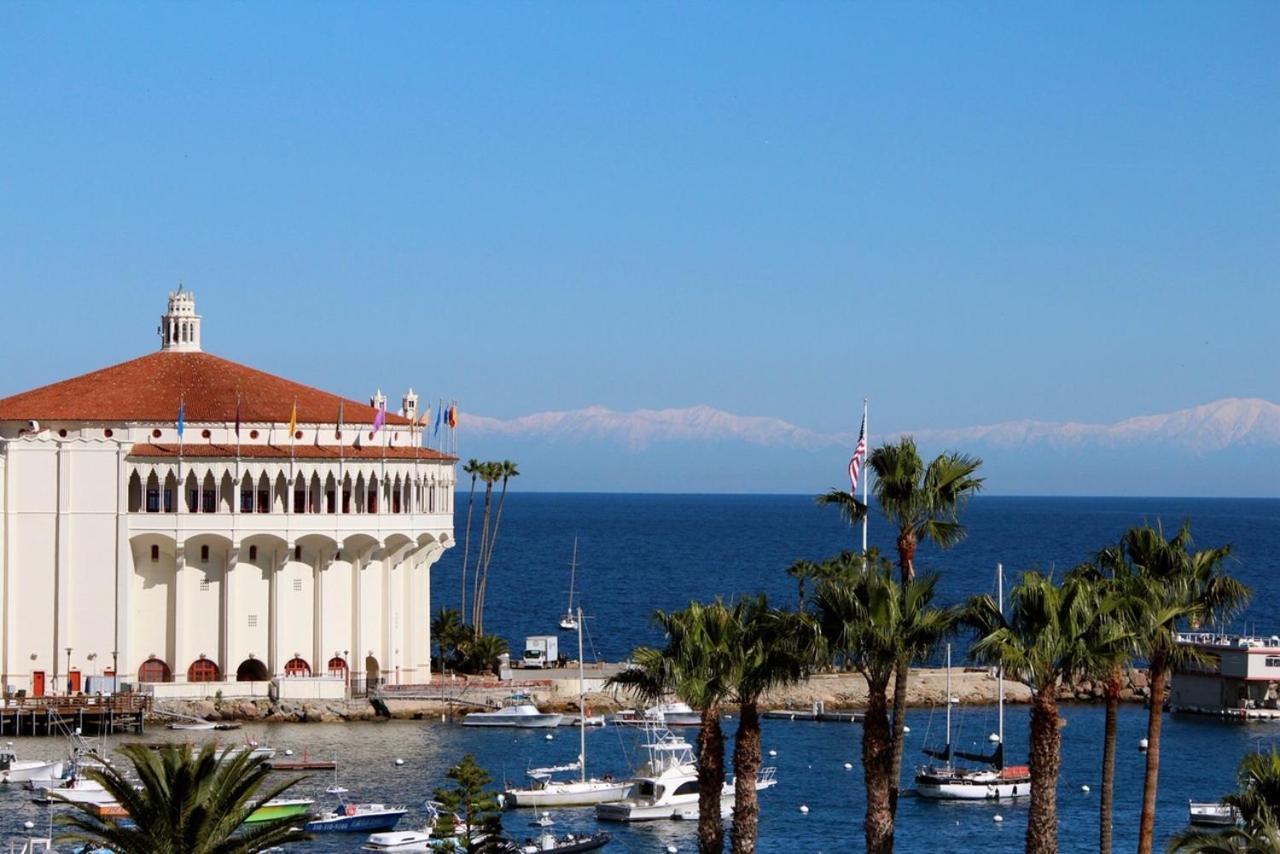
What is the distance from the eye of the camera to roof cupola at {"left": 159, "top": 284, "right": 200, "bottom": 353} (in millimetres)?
104562

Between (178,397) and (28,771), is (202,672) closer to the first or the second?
(178,397)

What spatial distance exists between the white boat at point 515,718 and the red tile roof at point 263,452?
11.7 meters

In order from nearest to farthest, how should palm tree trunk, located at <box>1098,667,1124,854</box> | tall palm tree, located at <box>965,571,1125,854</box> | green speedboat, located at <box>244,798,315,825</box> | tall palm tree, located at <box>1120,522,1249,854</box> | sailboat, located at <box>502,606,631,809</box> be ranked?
1. tall palm tree, located at <box>965,571,1125,854</box>
2. tall palm tree, located at <box>1120,522,1249,854</box>
3. palm tree trunk, located at <box>1098,667,1124,854</box>
4. green speedboat, located at <box>244,798,315,825</box>
5. sailboat, located at <box>502,606,631,809</box>

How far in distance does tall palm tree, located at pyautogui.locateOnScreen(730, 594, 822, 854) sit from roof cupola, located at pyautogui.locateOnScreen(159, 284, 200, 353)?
204ft

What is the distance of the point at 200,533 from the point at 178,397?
6548 mm

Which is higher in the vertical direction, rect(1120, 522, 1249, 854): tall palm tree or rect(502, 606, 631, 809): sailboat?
rect(1120, 522, 1249, 854): tall palm tree

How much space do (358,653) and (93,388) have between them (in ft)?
52.0

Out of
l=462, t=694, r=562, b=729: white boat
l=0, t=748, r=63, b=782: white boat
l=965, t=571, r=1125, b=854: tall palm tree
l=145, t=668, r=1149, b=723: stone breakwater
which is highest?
l=965, t=571, r=1125, b=854: tall palm tree

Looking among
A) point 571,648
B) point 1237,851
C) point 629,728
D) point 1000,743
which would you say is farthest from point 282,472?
point 1237,851

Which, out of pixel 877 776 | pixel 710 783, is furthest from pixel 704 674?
pixel 877 776

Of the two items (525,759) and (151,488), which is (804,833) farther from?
(151,488)

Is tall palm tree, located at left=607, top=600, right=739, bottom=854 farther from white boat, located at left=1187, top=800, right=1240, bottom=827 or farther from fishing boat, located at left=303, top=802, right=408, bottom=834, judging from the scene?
white boat, located at left=1187, top=800, right=1240, bottom=827

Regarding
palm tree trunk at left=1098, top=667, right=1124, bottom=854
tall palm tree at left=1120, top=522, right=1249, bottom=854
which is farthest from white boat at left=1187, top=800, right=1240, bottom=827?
palm tree trunk at left=1098, top=667, right=1124, bottom=854

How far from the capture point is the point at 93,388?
97.9 m
